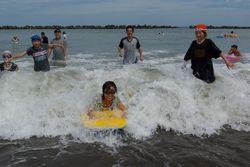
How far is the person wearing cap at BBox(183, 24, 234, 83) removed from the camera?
8.04m

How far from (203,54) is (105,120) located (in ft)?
9.68

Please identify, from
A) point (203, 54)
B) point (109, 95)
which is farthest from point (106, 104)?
point (203, 54)

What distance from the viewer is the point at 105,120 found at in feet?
21.8

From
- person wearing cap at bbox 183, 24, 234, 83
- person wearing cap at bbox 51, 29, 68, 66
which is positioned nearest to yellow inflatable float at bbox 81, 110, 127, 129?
person wearing cap at bbox 183, 24, 234, 83

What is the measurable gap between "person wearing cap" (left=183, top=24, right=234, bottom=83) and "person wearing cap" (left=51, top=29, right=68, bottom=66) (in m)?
4.74

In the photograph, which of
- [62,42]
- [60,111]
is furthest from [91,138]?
[62,42]

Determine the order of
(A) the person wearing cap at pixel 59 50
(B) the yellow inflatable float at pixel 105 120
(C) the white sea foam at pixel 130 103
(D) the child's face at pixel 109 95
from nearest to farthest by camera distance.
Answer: (B) the yellow inflatable float at pixel 105 120, (D) the child's face at pixel 109 95, (C) the white sea foam at pixel 130 103, (A) the person wearing cap at pixel 59 50

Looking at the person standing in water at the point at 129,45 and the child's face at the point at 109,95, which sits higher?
the person standing in water at the point at 129,45

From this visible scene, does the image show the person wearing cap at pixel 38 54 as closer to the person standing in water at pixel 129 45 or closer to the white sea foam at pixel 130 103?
the white sea foam at pixel 130 103

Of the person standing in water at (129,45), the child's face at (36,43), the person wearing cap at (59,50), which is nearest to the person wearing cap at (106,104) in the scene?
the child's face at (36,43)

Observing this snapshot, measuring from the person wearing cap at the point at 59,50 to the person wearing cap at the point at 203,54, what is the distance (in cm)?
474

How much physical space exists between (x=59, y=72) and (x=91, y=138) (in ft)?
12.4

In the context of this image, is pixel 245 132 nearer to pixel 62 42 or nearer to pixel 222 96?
pixel 222 96

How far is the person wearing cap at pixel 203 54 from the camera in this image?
8.04 m
